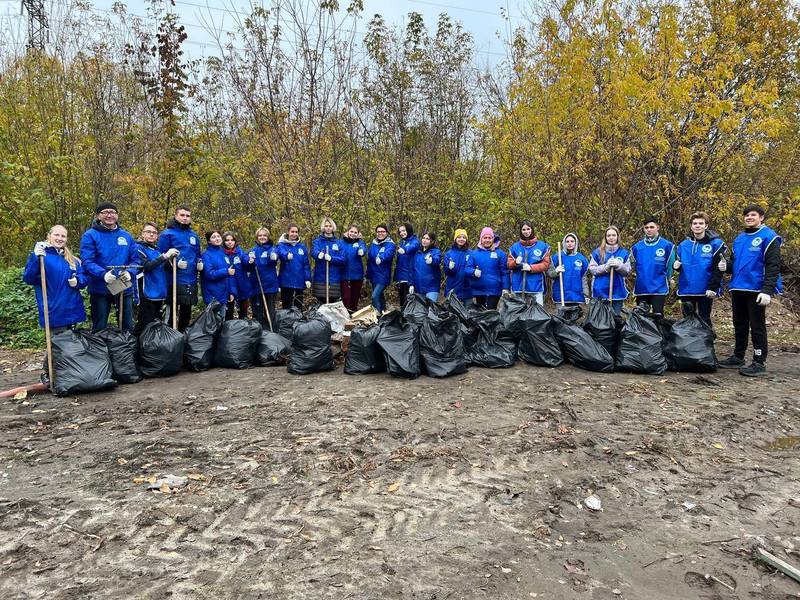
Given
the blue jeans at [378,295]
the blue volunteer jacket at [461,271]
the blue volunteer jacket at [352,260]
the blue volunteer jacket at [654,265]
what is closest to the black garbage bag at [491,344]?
the blue volunteer jacket at [461,271]

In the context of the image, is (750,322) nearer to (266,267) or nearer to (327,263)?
(327,263)

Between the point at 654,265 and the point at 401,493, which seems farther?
the point at 654,265

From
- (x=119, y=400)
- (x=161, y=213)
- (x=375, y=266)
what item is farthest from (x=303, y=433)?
(x=161, y=213)

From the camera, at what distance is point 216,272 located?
6797 mm

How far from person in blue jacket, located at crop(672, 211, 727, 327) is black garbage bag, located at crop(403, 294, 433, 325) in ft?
9.49

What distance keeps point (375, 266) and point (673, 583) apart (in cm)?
631

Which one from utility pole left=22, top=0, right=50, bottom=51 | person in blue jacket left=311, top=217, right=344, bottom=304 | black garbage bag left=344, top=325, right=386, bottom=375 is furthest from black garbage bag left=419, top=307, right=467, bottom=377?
utility pole left=22, top=0, right=50, bottom=51

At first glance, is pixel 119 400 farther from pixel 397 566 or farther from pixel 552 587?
pixel 552 587

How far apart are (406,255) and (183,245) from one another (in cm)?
312

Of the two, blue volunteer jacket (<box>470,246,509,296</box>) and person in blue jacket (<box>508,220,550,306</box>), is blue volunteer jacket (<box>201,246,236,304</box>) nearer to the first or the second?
blue volunteer jacket (<box>470,246,509,296</box>)

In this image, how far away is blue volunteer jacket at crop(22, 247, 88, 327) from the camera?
5133 millimetres

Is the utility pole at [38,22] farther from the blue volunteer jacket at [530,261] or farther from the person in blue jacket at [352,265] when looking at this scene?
the blue volunteer jacket at [530,261]

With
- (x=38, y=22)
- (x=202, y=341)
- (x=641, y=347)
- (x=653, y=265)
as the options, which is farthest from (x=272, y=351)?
(x=38, y=22)

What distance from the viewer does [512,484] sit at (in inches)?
127
